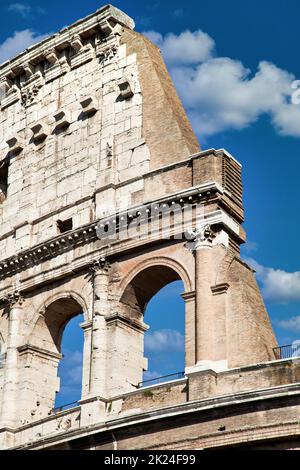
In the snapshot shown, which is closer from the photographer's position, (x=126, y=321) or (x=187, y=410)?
(x=187, y=410)

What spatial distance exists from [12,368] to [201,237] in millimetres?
5713

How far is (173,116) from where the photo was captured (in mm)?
27719

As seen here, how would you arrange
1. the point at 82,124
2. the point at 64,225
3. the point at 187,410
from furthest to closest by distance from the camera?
the point at 82,124 → the point at 64,225 → the point at 187,410

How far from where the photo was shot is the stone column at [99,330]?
25.6 metres

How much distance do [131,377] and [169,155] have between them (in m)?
5.18

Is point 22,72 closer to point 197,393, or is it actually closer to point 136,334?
point 136,334

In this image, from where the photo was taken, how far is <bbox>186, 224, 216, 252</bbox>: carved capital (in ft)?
83.3

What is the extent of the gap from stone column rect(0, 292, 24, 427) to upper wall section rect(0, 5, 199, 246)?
5.11 ft

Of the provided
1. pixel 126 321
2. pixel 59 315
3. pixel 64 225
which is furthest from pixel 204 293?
pixel 64 225

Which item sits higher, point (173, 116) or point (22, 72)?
point (22, 72)

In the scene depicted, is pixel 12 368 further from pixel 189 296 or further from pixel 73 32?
pixel 73 32

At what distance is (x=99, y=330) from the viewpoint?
26125 millimetres

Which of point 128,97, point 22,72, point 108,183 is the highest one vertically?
point 22,72

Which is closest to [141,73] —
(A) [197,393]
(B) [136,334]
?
(B) [136,334]
